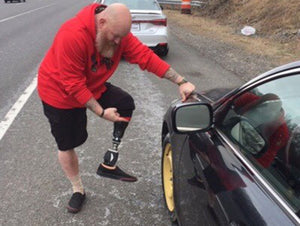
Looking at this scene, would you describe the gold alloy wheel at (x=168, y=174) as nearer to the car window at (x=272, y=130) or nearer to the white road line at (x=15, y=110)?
the car window at (x=272, y=130)

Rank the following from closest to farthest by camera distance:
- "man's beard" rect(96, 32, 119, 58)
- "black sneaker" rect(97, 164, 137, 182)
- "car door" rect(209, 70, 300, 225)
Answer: "car door" rect(209, 70, 300, 225) → "man's beard" rect(96, 32, 119, 58) → "black sneaker" rect(97, 164, 137, 182)

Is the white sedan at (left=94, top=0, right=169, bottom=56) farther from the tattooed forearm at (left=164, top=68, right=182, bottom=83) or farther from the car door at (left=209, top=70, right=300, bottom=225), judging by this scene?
the car door at (left=209, top=70, right=300, bottom=225)

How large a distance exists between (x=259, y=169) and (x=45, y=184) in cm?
233

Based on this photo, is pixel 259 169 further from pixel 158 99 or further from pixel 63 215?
pixel 158 99

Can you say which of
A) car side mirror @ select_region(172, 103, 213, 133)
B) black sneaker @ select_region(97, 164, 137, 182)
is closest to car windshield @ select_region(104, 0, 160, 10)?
black sneaker @ select_region(97, 164, 137, 182)

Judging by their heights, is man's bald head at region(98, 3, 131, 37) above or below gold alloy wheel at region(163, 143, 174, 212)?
above

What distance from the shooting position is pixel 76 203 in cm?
309

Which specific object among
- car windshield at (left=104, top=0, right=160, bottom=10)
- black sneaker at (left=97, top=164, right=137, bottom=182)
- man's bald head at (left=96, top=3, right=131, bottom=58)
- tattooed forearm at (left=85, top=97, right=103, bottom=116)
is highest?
man's bald head at (left=96, top=3, right=131, bottom=58)

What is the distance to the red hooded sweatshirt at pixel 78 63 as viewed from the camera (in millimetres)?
2369

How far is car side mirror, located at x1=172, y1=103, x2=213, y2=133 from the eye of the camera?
2.16 meters

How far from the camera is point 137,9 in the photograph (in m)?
8.98

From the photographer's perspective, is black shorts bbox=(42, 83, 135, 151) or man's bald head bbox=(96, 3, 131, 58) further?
black shorts bbox=(42, 83, 135, 151)

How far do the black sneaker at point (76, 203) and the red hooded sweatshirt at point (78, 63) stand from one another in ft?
2.80

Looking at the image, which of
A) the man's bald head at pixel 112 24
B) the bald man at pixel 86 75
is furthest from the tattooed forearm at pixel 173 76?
the man's bald head at pixel 112 24
